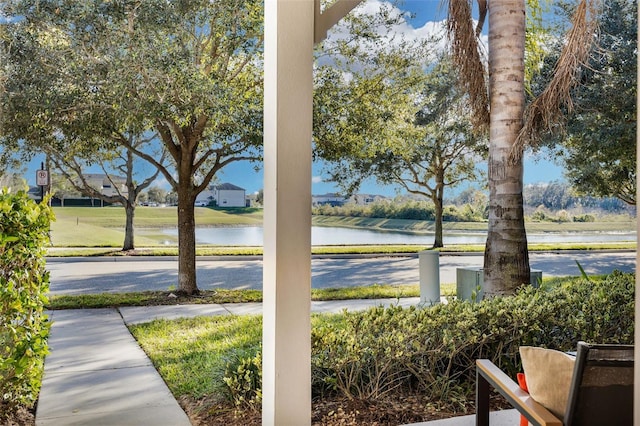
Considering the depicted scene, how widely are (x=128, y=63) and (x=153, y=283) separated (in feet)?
4.92

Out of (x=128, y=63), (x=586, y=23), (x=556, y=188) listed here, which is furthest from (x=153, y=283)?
(x=586, y=23)

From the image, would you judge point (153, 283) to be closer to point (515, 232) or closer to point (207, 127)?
point (207, 127)

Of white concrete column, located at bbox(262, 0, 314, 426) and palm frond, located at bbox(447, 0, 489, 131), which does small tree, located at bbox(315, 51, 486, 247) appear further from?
white concrete column, located at bbox(262, 0, 314, 426)

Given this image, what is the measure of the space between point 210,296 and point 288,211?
2.43 m

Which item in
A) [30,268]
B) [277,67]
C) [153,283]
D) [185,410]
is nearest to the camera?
[277,67]

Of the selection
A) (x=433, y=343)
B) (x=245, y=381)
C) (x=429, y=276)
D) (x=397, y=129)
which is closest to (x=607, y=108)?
(x=397, y=129)

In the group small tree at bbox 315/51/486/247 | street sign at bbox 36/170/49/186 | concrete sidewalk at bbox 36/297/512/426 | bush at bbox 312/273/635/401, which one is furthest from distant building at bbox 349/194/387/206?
street sign at bbox 36/170/49/186

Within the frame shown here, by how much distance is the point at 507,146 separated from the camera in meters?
3.96

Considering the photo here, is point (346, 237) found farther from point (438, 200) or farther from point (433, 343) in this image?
point (433, 343)

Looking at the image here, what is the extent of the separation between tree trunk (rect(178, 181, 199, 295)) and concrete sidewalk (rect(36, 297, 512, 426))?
17 cm

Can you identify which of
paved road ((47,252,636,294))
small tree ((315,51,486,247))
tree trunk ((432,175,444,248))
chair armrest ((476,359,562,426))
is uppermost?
small tree ((315,51,486,247))

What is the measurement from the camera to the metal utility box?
4141 mm

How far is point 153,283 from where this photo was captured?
13.7 ft

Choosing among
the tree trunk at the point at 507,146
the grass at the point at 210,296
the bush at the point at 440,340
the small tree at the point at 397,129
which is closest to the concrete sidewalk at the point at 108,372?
the grass at the point at 210,296
